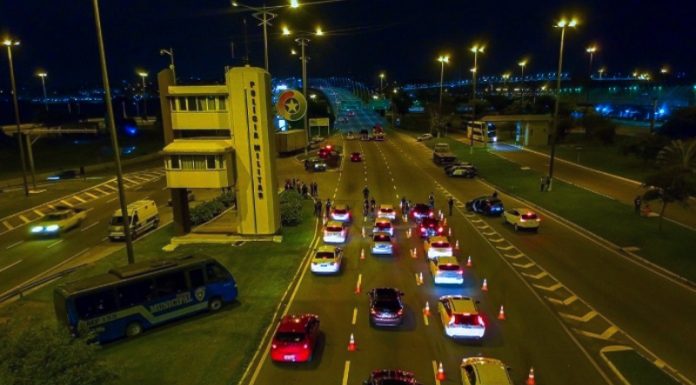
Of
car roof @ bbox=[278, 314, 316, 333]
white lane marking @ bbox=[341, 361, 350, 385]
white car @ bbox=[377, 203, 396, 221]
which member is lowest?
white lane marking @ bbox=[341, 361, 350, 385]

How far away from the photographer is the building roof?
107 feet

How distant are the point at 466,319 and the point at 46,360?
14.5 metres

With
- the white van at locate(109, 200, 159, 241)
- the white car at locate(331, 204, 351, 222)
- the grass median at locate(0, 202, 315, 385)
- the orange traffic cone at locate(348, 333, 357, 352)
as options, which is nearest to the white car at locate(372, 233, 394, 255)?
the grass median at locate(0, 202, 315, 385)

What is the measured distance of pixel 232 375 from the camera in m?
16.6

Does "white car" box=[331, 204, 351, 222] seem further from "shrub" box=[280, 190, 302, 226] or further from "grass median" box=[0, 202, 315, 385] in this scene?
"grass median" box=[0, 202, 315, 385]

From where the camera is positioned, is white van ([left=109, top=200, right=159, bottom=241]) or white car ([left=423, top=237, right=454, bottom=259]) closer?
white car ([left=423, top=237, right=454, bottom=259])

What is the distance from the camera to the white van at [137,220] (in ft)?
116

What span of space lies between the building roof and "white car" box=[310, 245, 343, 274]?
10.9 meters

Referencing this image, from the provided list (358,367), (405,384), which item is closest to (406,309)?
(358,367)

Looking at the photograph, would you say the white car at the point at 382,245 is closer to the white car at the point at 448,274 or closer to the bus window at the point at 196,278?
the white car at the point at 448,274

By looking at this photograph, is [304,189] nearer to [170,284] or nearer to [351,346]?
[170,284]

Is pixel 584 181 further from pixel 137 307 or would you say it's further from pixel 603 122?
pixel 137 307

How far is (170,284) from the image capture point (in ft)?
69.2

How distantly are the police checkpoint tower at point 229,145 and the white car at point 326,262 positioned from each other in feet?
27.1
